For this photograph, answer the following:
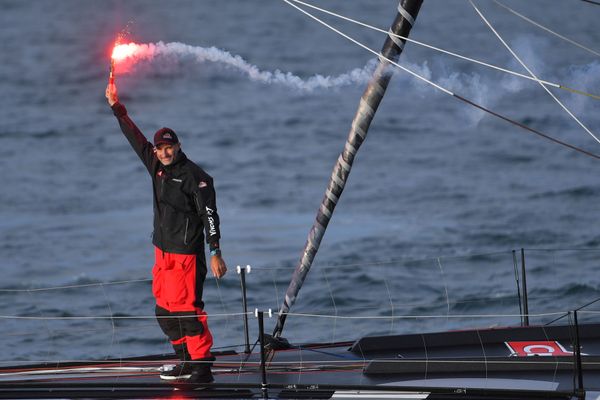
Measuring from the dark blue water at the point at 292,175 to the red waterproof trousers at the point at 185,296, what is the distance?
3608mm

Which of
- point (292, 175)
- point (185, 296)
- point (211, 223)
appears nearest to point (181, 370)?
point (185, 296)

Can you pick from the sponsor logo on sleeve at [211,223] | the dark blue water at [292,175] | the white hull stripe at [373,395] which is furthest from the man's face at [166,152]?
the dark blue water at [292,175]

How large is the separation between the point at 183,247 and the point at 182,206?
282 millimetres

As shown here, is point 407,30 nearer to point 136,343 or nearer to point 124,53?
point 124,53

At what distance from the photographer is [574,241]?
22.1 metres

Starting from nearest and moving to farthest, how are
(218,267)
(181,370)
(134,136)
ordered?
(218,267) → (181,370) → (134,136)

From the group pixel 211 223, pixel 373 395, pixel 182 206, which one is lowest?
pixel 373 395

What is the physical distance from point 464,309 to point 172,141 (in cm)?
902

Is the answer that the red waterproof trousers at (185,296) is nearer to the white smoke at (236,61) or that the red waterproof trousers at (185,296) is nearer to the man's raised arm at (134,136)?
the man's raised arm at (134,136)

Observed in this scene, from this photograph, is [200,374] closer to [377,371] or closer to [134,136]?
[377,371]

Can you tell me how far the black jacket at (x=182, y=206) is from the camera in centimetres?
948

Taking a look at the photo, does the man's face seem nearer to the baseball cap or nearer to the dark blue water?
the baseball cap

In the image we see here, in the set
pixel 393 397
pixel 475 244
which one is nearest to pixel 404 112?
pixel 475 244

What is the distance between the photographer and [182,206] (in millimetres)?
9570
